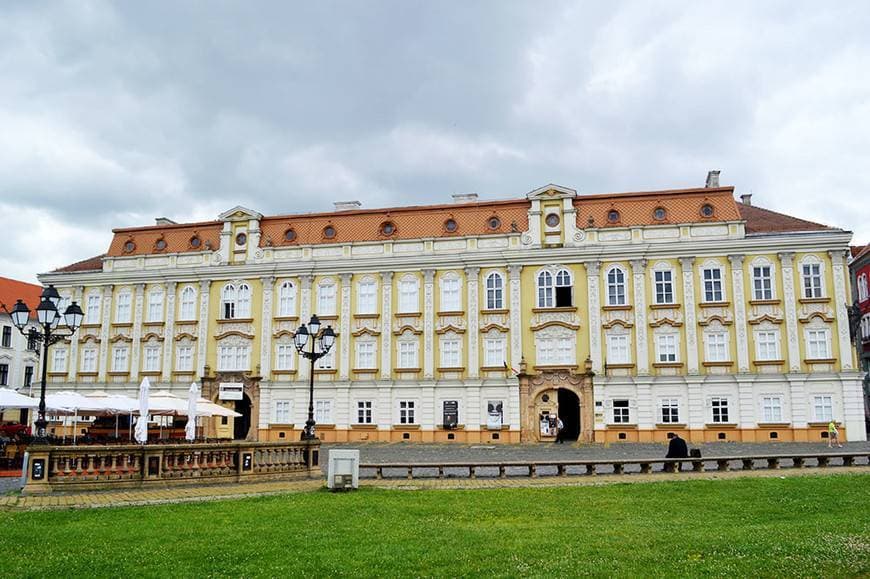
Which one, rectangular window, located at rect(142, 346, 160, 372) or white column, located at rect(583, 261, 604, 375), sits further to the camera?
rectangular window, located at rect(142, 346, 160, 372)

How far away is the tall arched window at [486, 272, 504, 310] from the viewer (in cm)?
4278

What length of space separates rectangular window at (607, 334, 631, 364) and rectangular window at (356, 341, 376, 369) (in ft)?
42.1

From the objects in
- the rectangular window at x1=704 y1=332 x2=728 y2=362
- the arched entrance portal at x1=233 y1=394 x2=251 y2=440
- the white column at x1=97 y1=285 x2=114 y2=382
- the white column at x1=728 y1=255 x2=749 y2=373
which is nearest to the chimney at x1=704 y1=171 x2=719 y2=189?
the white column at x1=728 y1=255 x2=749 y2=373

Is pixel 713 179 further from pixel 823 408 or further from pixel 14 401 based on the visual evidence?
pixel 14 401

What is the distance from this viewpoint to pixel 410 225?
45.1 m

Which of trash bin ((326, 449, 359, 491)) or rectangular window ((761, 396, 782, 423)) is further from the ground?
rectangular window ((761, 396, 782, 423))

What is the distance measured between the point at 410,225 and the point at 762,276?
18948 mm

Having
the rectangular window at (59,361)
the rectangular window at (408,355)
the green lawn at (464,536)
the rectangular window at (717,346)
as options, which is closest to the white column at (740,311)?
the rectangular window at (717,346)

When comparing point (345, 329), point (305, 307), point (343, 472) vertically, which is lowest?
point (343, 472)

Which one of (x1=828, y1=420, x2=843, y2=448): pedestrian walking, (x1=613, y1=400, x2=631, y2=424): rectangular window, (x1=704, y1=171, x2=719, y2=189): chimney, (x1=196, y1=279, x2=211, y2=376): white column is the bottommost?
(x1=828, y1=420, x2=843, y2=448): pedestrian walking

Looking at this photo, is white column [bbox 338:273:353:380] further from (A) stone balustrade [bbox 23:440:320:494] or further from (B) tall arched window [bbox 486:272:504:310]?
(A) stone balustrade [bbox 23:440:320:494]

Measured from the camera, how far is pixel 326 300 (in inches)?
1770

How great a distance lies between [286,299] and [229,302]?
3.64 meters

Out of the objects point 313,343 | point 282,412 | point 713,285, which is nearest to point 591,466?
point 313,343
